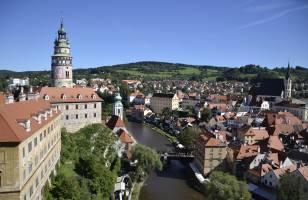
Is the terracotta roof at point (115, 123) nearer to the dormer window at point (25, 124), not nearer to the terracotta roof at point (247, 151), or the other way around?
the terracotta roof at point (247, 151)

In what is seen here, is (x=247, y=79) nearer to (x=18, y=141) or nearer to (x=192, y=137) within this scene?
(x=192, y=137)

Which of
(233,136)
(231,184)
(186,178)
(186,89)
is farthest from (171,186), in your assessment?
(186,89)

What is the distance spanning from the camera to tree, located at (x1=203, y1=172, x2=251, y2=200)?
824 inches

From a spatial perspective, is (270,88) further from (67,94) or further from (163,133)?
(67,94)

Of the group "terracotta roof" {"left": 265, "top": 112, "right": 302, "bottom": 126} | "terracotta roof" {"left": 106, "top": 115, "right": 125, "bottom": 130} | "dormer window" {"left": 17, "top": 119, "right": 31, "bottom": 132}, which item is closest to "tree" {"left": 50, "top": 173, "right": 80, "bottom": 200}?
"dormer window" {"left": 17, "top": 119, "right": 31, "bottom": 132}

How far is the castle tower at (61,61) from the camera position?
111ft

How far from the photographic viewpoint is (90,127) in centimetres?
2819

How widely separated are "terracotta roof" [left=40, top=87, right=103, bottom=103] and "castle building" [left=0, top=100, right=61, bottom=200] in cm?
927

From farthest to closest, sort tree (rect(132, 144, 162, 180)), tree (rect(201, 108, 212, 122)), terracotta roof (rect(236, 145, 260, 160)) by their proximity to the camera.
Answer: tree (rect(201, 108, 212, 122))
terracotta roof (rect(236, 145, 260, 160))
tree (rect(132, 144, 162, 180))

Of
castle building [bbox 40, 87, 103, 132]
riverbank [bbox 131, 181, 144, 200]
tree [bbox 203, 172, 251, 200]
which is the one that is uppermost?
castle building [bbox 40, 87, 103, 132]

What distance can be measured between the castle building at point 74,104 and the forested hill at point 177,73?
90371 mm

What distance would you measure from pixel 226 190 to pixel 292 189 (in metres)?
3.90

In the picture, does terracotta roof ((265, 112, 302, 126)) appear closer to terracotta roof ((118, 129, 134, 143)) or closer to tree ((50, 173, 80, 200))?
terracotta roof ((118, 129, 134, 143))

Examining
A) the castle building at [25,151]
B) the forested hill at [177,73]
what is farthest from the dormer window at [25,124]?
the forested hill at [177,73]
